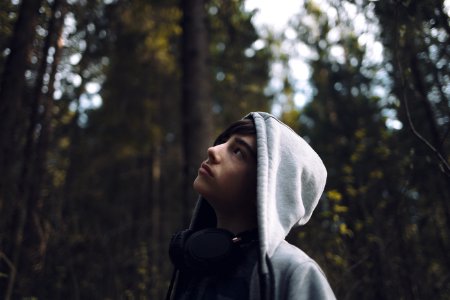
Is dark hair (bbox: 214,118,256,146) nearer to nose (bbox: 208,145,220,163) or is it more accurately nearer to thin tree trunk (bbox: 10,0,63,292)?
nose (bbox: 208,145,220,163)

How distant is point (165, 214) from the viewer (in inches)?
669

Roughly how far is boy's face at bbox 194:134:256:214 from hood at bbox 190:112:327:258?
0.38ft

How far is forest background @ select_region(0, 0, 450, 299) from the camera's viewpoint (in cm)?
398

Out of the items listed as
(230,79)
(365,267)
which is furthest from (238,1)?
(365,267)

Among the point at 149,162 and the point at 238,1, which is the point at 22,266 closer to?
the point at 238,1

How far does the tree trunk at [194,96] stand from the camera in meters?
4.92

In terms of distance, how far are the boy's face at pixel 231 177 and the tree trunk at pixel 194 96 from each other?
8.80ft

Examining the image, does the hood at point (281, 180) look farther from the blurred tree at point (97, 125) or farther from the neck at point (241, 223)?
the blurred tree at point (97, 125)

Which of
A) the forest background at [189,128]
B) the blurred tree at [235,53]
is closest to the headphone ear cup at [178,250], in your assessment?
the forest background at [189,128]

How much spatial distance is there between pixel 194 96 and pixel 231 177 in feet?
11.4

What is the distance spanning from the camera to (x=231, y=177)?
2025mm

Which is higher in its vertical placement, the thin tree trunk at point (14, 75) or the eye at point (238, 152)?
the thin tree trunk at point (14, 75)

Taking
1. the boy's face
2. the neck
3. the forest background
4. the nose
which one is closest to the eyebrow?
the boy's face

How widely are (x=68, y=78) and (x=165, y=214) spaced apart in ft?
34.3
